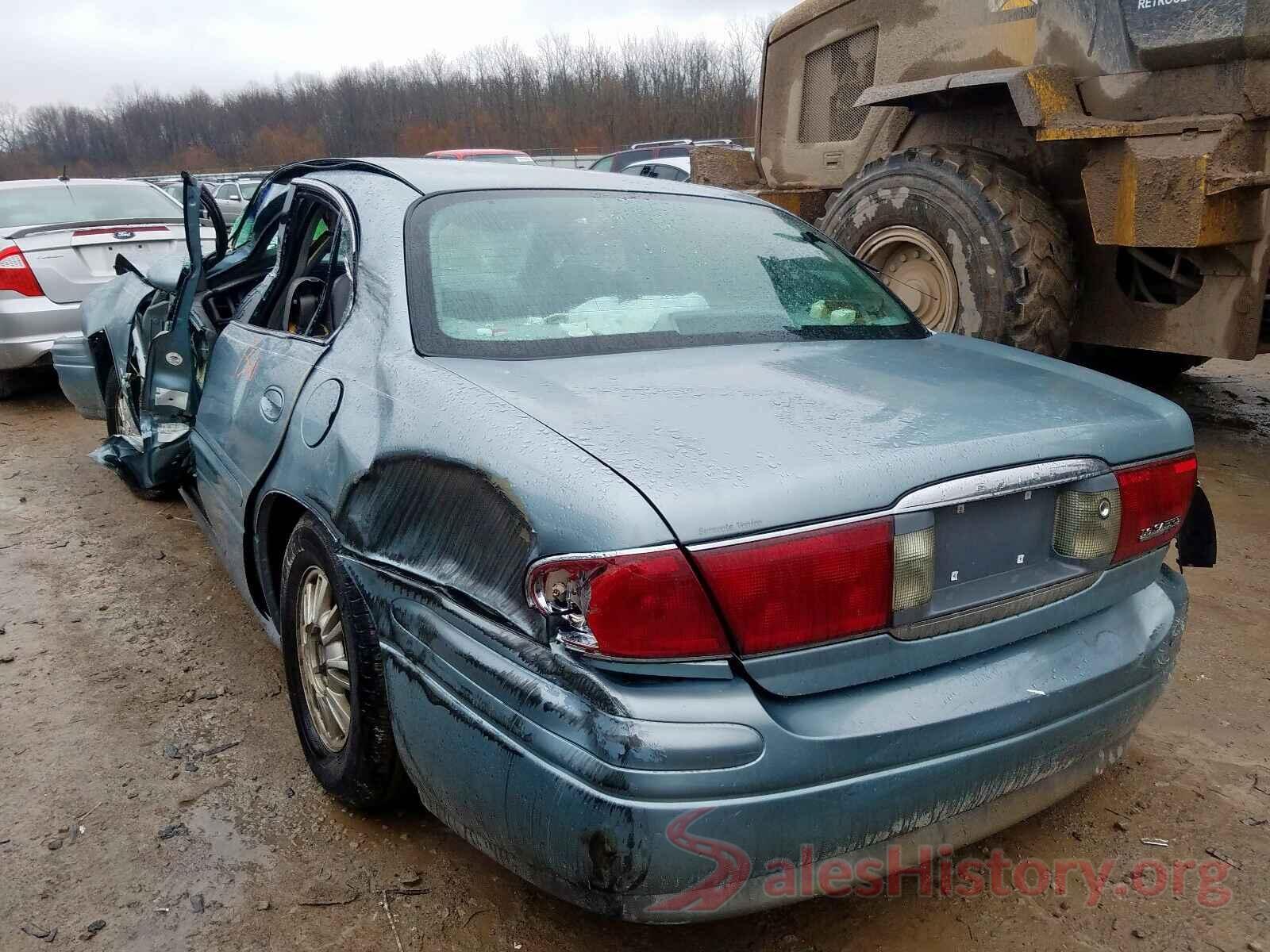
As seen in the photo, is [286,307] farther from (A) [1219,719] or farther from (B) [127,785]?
(A) [1219,719]

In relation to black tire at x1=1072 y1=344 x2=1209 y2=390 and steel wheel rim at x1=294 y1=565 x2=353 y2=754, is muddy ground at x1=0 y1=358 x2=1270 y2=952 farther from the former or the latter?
black tire at x1=1072 y1=344 x2=1209 y2=390

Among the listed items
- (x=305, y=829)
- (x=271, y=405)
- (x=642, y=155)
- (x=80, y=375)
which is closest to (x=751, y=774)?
(x=305, y=829)

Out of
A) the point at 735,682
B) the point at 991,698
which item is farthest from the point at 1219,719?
the point at 735,682

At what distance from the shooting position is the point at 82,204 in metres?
7.55

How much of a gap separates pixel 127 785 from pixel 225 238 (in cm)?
225

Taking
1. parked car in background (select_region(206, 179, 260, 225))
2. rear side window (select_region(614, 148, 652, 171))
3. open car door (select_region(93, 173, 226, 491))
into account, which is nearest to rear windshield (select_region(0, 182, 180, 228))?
open car door (select_region(93, 173, 226, 491))

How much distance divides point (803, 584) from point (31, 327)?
6669 mm

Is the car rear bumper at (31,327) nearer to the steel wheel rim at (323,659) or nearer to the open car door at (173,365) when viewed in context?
the open car door at (173,365)

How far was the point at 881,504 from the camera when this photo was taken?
1.60 metres

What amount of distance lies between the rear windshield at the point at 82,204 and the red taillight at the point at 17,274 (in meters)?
0.57

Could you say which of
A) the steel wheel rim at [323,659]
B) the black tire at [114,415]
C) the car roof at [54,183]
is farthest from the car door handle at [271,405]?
the car roof at [54,183]

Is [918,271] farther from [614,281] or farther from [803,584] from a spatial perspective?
[803,584]

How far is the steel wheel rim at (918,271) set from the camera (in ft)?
15.0

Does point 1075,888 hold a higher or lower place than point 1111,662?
lower
